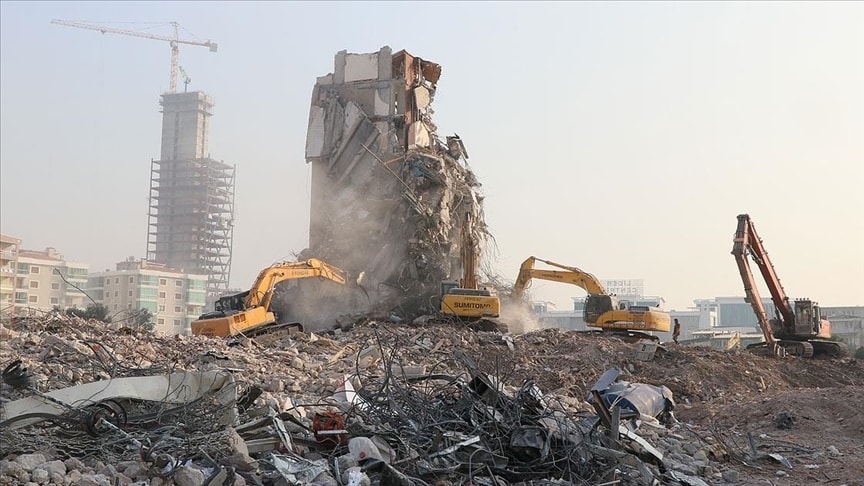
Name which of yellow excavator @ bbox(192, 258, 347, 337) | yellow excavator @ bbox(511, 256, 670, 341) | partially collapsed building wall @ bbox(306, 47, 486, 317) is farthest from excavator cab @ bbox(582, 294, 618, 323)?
yellow excavator @ bbox(192, 258, 347, 337)

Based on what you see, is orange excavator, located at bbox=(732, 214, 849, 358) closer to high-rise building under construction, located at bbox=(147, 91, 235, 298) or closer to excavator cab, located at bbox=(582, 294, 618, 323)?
excavator cab, located at bbox=(582, 294, 618, 323)

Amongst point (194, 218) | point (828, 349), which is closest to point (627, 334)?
point (828, 349)

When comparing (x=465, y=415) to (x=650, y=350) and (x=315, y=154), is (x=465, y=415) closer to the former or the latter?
(x=650, y=350)

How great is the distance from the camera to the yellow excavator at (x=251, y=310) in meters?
Answer: 13.7

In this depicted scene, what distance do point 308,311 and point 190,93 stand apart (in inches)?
3878

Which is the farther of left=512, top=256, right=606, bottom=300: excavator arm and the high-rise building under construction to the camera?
the high-rise building under construction

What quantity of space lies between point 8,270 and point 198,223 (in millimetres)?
81016

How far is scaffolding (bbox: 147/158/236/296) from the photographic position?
88.6m

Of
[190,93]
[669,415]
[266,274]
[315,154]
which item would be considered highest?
[190,93]

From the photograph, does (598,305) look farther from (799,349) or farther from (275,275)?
(275,275)

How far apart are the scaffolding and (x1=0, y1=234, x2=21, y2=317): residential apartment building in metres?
77.5

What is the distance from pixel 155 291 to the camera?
54.4 metres

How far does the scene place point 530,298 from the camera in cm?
2319

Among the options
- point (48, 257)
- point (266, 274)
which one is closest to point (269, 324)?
point (266, 274)
